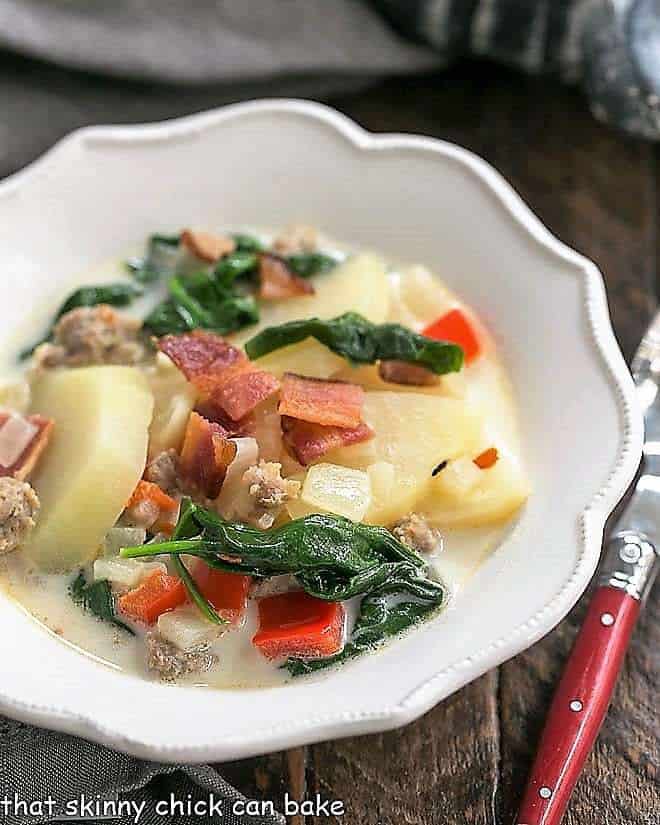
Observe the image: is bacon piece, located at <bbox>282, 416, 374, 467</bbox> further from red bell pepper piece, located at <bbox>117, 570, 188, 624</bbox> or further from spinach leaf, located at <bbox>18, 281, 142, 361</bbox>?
spinach leaf, located at <bbox>18, 281, 142, 361</bbox>

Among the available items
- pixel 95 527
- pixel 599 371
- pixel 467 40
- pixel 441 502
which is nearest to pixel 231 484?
pixel 95 527

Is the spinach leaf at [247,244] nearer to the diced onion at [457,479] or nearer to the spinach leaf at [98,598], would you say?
the diced onion at [457,479]

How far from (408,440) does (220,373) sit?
0.62 meters

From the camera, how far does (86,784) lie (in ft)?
9.46

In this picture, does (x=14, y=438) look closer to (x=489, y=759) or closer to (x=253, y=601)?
(x=253, y=601)

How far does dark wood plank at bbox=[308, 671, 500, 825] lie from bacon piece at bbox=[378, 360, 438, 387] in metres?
1.00

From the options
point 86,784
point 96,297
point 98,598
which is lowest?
point 86,784

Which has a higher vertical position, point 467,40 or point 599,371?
point 467,40

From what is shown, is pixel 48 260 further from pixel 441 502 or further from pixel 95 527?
pixel 441 502

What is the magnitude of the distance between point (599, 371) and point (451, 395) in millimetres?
473

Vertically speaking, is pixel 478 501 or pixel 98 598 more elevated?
pixel 478 501

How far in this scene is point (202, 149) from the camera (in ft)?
13.4

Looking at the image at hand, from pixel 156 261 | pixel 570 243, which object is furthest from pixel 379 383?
pixel 570 243

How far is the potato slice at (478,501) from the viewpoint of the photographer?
10.4 feet
